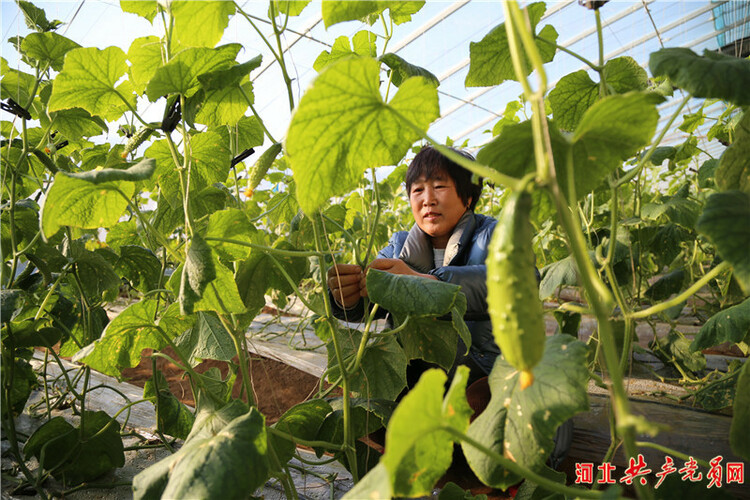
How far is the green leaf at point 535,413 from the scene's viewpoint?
46 centimetres

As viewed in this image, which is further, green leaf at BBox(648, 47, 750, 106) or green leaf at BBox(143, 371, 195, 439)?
green leaf at BBox(143, 371, 195, 439)

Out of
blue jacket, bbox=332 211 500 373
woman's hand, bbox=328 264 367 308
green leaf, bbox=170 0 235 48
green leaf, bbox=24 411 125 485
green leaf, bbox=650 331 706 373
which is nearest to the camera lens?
green leaf, bbox=170 0 235 48

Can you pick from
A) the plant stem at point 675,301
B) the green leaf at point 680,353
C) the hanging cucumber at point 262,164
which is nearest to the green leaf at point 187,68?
the hanging cucumber at point 262,164

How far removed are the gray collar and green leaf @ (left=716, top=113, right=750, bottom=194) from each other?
783 mm

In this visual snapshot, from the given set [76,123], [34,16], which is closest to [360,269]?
[76,123]

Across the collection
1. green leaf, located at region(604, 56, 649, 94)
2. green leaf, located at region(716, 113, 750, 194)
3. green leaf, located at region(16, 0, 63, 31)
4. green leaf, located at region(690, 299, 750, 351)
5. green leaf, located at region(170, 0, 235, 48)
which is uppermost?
green leaf, located at region(16, 0, 63, 31)

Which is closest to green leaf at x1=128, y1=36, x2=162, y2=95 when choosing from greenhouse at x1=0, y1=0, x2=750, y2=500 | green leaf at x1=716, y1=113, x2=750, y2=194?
greenhouse at x1=0, y1=0, x2=750, y2=500

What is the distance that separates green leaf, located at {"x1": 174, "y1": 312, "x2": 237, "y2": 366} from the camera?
0.83 metres

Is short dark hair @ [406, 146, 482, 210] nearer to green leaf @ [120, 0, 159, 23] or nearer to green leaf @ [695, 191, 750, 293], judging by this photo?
green leaf @ [120, 0, 159, 23]

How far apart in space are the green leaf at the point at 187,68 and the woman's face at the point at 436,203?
0.79 metres

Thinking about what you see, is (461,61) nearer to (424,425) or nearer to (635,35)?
(635,35)

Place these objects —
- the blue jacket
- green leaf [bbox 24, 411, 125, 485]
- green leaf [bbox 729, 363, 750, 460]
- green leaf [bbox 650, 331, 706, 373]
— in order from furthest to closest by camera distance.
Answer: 1. green leaf [bbox 650, 331, 706, 373]
2. the blue jacket
3. green leaf [bbox 24, 411, 125, 485]
4. green leaf [bbox 729, 363, 750, 460]

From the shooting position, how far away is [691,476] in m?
0.57

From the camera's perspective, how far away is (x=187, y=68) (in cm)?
64
